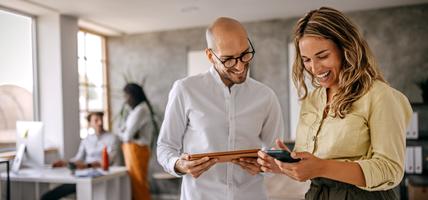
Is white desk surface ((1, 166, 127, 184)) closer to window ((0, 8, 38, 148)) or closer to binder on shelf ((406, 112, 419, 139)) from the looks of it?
window ((0, 8, 38, 148))

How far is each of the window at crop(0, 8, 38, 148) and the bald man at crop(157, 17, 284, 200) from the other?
341cm

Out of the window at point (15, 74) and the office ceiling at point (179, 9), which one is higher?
the office ceiling at point (179, 9)

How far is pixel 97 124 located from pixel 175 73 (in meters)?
1.78

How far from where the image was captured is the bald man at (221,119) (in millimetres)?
1632

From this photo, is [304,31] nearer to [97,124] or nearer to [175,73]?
[97,124]

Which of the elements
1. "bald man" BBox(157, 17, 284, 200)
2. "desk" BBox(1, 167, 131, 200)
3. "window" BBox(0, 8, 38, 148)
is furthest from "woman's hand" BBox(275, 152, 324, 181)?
"window" BBox(0, 8, 38, 148)

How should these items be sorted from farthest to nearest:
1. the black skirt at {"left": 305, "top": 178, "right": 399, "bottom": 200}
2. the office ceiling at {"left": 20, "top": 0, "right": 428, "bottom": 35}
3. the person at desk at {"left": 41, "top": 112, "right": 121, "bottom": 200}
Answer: the person at desk at {"left": 41, "top": 112, "right": 121, "bottom": 200} < the office ceiling at {"left": 20, "top": 0, "right": 428, "bottom": 35} < the black skirt at {"left": 305, "top": 178, "right": 399, "bottom": 200}

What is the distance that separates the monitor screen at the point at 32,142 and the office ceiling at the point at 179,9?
1466 millimetres

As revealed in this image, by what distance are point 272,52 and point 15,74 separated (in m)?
3.34

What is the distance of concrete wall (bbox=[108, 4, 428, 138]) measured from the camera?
17.0ft

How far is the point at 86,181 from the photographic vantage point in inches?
142

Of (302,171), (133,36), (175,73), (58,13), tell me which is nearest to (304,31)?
(302,171)

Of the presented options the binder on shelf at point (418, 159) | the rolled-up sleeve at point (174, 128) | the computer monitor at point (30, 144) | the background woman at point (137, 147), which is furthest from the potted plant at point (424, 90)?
the computer monitor at point (30, 144)

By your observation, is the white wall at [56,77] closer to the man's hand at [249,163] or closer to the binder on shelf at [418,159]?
the man's hand at [249,163]
